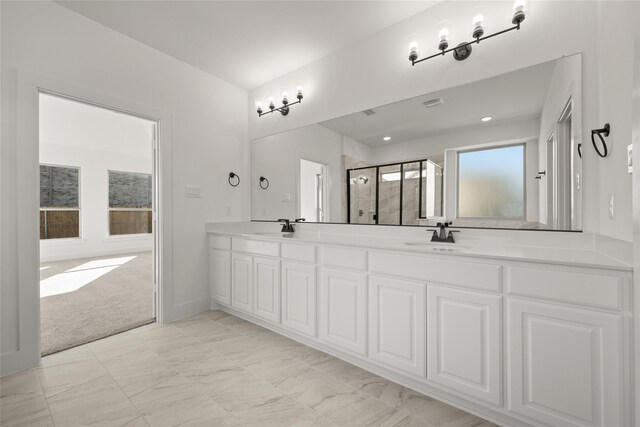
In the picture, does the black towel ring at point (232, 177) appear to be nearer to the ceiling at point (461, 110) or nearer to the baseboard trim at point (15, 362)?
the ceiling at point (461, 110)

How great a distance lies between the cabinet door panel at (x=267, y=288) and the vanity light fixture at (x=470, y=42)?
196 cm

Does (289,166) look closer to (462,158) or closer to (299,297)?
(299,297)

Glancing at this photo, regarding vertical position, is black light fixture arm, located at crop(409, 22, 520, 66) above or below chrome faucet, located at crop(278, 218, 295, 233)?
above

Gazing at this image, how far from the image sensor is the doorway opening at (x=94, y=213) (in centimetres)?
342

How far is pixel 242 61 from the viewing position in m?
2.83

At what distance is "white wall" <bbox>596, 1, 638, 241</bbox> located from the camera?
1172 mm

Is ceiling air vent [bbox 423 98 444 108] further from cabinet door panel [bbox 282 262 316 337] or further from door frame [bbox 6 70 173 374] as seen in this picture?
door frame [bbox 6 70 173 374]

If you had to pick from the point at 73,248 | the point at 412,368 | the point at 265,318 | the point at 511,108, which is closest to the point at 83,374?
the point at 265,318

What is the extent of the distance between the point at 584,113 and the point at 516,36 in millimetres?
632

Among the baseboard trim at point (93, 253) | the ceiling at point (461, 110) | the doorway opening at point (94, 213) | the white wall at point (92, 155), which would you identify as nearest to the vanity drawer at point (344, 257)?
the ceiling at point (461, 110)

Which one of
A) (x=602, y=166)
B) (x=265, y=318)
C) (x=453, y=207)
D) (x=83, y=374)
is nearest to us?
(x=602, y=166)

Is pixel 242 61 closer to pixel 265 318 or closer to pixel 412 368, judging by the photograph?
pixel 265 318

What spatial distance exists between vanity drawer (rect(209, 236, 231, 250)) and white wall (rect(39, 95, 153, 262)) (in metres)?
4.12

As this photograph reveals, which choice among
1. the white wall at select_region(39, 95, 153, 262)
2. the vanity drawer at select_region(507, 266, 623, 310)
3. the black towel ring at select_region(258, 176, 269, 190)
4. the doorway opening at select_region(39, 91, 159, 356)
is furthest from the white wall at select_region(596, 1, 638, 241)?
the white wall at select_region(39, 95, 153, 262)
